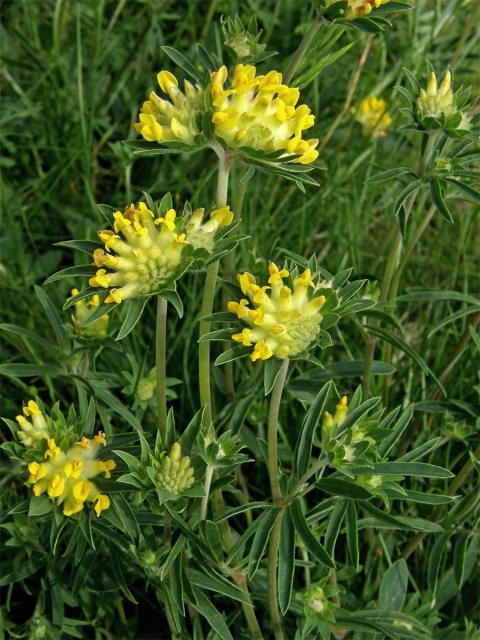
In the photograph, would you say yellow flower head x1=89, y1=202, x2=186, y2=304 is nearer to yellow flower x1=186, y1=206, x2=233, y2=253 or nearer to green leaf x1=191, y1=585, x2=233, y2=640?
yellow flower x1=186, y1=206, x2=233, y2=253

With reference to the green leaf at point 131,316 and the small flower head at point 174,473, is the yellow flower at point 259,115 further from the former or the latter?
the small flower head at point 174,473

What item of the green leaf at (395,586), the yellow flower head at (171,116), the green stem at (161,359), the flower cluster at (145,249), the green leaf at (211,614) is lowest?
the green leaf at (395,586)

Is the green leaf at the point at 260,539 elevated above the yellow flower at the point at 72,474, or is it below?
below

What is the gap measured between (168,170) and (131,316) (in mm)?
1938

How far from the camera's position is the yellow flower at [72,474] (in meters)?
1.59

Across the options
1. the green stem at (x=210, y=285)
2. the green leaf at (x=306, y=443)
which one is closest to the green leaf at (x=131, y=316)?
the green stem at (x=210, y=285)

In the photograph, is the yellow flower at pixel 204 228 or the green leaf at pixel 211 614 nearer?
the yellow flower at pixel 204 228

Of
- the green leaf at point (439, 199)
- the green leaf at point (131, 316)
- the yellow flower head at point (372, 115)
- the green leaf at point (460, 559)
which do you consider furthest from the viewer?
the yellow flower head at point (372, 115)

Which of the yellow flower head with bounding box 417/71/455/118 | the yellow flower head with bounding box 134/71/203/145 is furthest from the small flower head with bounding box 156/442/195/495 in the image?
the yellow flower head with bounding box 417/71/455/118

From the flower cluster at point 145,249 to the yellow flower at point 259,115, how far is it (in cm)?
15

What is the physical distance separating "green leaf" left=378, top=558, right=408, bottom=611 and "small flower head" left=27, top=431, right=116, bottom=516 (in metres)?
0.83

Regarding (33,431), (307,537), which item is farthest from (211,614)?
(33,431)

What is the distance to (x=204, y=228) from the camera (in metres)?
1.55

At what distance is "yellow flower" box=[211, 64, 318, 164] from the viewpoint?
1.48 metres
